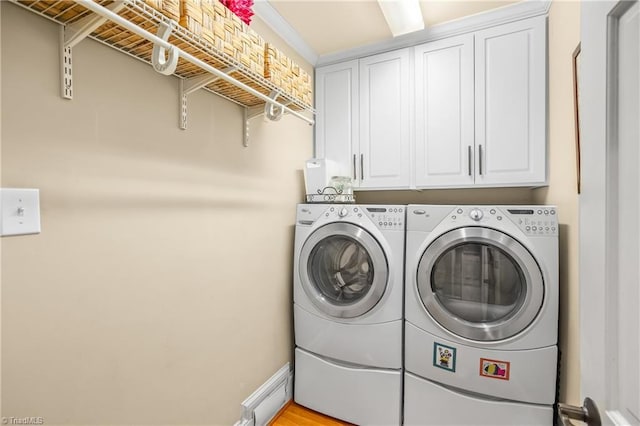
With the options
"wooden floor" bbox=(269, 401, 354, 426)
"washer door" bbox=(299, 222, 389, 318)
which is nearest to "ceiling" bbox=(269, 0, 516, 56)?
"washer door" bbox=(299, 222, 389, 318)

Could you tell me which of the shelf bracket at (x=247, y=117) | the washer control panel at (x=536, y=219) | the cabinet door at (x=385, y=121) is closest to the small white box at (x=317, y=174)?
the cabinet door at (x=385, y=121)

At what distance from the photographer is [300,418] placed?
1842mm

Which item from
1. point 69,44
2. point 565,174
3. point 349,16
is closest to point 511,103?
point 565,174

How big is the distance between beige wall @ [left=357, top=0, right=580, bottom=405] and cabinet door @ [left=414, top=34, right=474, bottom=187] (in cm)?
40

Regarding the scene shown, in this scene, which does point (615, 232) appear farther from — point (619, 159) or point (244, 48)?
point (244, 48)

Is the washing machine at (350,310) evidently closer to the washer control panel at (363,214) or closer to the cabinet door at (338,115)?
the washer control panel at (363,214)

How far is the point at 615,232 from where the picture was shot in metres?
0.49

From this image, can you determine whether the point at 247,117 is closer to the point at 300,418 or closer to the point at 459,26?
the point at 459,26

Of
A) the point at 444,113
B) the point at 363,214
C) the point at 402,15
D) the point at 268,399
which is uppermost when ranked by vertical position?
the point at 402,15

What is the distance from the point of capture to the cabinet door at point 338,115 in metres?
2.15

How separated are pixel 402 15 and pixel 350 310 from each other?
5.74 ft

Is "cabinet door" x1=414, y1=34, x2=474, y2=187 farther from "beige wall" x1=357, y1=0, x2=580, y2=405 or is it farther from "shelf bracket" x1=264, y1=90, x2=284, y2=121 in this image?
"shelf bracket" x1=264, y1=90, x2=284, y2=121

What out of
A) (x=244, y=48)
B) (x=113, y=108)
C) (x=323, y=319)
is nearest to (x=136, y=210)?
(x=113, y=108)

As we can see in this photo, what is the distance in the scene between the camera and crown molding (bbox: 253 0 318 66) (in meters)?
1.66
